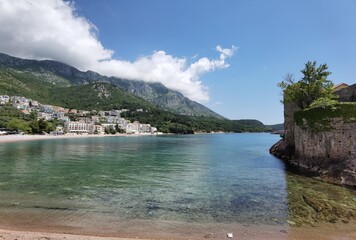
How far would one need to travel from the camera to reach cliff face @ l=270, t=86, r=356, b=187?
71.8 feet

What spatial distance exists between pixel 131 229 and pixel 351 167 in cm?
1880

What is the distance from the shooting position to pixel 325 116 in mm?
24969

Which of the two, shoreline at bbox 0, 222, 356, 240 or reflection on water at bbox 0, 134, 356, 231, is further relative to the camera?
reflection on water at bbox 0, 134, 356, 231

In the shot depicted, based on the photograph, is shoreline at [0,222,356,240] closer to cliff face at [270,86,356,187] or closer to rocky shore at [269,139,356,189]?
rocky shore at [269,139,356,189]

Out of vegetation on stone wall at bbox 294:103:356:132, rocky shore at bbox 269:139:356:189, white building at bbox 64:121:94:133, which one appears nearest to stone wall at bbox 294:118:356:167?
rocky shore at bbox 269:139:356:189

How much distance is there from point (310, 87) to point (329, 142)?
13183 millimetres

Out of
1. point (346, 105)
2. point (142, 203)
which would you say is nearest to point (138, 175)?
point (142, 203)

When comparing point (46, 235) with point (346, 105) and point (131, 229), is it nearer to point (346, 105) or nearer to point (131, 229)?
point (131, 229)

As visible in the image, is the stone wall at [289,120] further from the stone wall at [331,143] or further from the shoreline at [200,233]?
the shoreline at [200,233]

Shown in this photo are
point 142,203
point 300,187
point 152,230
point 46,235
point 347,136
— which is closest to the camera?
point 46,235

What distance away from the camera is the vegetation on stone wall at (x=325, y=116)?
23.0 meters

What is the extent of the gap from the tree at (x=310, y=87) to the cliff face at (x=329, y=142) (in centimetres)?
641

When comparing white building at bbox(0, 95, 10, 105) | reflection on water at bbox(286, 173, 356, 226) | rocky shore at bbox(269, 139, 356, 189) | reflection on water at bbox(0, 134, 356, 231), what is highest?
white building at bbox(0, 95, 10, 105)

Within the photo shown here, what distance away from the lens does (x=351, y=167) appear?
21219mm
